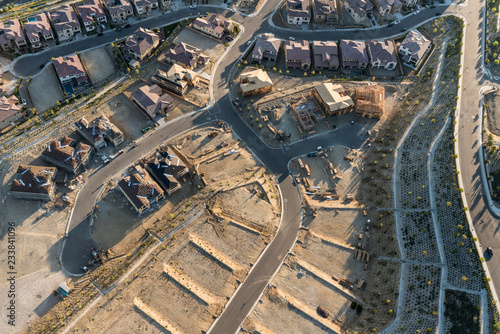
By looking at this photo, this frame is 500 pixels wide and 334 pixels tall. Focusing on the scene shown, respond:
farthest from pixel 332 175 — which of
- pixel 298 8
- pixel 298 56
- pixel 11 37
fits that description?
pixel 11 37

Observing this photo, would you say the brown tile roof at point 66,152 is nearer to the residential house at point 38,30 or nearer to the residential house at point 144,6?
the residential house at point 38,30

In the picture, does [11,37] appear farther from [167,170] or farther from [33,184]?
[167,170]

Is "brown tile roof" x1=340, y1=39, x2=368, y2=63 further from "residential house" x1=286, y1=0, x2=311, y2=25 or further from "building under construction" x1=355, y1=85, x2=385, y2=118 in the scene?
"residential house" x1=286, y1=0, x2=311, y2=25

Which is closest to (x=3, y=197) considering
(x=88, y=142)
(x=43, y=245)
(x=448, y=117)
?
(x=43, y=245)

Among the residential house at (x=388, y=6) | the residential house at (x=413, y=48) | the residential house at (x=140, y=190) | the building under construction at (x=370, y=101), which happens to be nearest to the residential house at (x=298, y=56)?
the building under construction at (x=370, y=101)

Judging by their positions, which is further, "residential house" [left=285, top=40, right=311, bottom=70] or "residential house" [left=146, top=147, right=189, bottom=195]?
"residential house" [left=285, top=40, right=311, bottom=70]

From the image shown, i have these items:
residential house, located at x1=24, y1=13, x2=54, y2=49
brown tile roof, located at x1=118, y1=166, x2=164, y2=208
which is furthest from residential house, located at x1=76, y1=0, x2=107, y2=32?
brown tile roof, located at x1=118, y1=166, x2=164, y2=208
